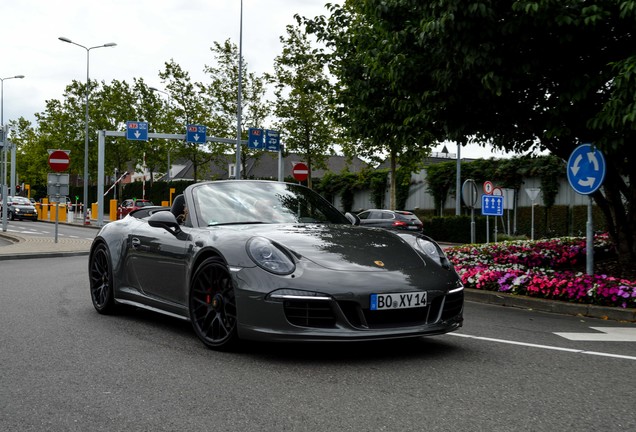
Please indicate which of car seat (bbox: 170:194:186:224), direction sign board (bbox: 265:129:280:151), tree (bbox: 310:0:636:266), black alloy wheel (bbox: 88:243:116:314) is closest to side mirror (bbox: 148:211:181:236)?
car seat (bbox: 170:194:186:224)

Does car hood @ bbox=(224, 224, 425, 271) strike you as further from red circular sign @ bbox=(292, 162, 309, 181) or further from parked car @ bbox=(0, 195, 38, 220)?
parked car @ bbox=(0, 195, 38, 220)

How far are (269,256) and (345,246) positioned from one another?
1.91ft

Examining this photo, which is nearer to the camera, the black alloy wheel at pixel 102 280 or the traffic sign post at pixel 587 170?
the black alloy wheel at pixel 102 280

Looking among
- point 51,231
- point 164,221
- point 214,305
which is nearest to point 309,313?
point 214,305

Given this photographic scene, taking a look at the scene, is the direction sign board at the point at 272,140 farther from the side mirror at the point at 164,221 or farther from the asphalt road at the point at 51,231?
the side mirror at the point at 164,221

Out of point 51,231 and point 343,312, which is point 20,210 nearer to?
point 51,231

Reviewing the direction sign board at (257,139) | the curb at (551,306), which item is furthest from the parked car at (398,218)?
the curb at (551,306)

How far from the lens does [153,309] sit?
6.47 metres

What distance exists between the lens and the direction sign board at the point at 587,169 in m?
9.30

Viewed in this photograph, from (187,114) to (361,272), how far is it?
42.5 meters

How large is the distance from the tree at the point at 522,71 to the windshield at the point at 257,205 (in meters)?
3.19

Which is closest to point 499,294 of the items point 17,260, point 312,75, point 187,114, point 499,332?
point 499,332

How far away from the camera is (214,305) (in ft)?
17.9

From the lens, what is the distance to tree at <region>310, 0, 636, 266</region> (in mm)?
8383
